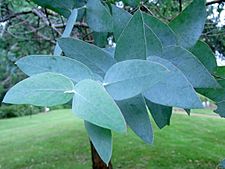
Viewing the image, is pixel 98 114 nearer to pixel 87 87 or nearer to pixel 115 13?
pixel 87 87

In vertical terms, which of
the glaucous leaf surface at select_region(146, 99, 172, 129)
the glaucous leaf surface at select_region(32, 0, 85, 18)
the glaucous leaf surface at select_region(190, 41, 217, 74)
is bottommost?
the glaucous leaf surface at select_region(146, 99, 172, 129)

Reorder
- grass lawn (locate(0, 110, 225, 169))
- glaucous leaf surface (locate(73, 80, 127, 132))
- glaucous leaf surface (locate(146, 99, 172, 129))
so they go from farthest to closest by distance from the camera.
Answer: grass lawn (locate(0, 110, 225, 169)), glaucous leaf surface (locate(146, 99, 172, 129)), glaucous leaf surface (locate(73, 80, 127, 132))

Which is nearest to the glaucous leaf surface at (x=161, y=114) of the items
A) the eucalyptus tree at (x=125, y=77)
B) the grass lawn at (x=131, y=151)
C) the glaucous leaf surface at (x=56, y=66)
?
the eucalyptus tree at (x=125, y=77)

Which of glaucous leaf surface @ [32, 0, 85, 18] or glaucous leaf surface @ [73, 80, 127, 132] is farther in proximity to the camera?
glaucous leaf surface @ [32, 0, 85, 18]

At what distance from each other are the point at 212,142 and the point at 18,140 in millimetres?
6053

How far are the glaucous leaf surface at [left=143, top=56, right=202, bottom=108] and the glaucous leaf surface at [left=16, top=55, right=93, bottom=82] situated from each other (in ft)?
0.20

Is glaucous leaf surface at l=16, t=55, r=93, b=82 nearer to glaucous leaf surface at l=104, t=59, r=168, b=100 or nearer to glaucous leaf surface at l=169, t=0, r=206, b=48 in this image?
glaucous leaf surface at l=104, t=59, r=168, b=100

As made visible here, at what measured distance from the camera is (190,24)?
41 centimetres

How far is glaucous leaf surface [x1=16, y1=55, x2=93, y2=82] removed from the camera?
0.33 meters

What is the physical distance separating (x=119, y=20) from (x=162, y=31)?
5 centimetres

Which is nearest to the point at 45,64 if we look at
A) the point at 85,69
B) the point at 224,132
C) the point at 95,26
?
the point at 85,69

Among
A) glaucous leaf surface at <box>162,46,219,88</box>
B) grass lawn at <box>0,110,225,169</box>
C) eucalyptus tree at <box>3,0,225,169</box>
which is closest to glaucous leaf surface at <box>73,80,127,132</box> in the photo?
eucalyptus tree at <box>3,0,225,169</box>

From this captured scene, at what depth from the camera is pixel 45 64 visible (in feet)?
1.10

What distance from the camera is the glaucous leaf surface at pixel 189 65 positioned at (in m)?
0.36
